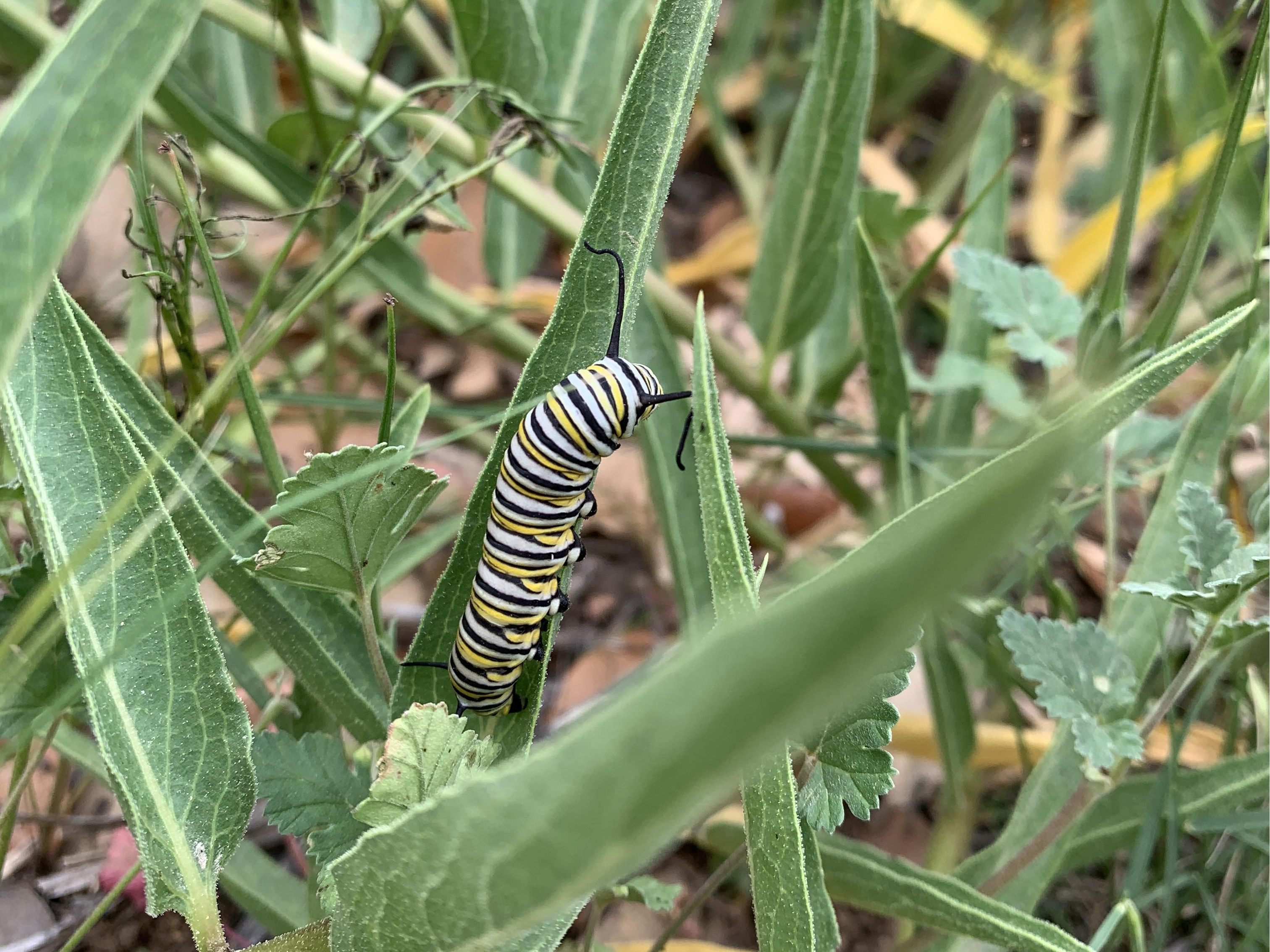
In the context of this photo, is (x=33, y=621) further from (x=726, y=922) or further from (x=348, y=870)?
(x=726, y=922)

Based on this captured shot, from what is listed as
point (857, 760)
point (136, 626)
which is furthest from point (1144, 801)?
point (136, 626)

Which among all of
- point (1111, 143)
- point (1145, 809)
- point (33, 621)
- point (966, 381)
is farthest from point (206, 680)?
point (1111, 143)

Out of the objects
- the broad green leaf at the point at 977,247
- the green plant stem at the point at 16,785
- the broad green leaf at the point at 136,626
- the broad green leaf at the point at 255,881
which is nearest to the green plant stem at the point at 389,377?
the broad green leaf at the point at 136,626

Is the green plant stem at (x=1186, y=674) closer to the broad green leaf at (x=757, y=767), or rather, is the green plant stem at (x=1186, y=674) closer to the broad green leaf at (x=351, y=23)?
the broad green leaf at (x=757, y=767)

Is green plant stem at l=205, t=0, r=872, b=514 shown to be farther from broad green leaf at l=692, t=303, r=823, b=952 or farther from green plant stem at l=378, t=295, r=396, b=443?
broad green leaf at l=692, t=303, r=823, b=952

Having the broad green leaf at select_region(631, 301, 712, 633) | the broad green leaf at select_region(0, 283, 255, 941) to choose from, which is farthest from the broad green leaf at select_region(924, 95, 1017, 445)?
the broad green leaf at select_region(0, 283, 255, 941)

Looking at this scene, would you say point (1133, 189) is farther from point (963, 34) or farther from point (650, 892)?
point (963, 34)

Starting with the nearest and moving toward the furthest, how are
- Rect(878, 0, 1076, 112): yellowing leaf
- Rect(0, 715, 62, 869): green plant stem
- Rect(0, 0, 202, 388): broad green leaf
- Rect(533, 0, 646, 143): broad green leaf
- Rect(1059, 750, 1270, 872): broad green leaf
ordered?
1. Rect(0, 0, 202, 388): broad green leaf
2. Rect(0, 715, 62, 869): green plant stem
3. Rect(1059, 750, 1270, 872): broad green leaf
4. Rect(533, 0, 646, 143): broad green leaf
5. Rect(878, 0, 1076, 112): yellowing leaf
